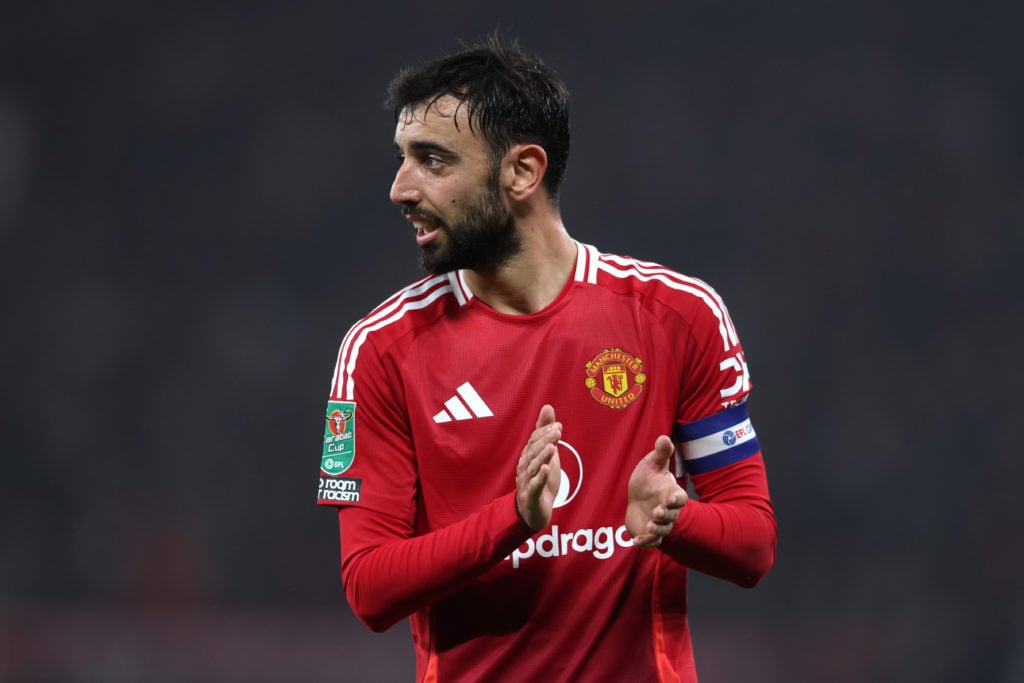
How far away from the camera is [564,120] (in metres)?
2.16

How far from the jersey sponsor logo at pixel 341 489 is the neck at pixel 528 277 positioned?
39 cm

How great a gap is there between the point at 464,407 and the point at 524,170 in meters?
0.42

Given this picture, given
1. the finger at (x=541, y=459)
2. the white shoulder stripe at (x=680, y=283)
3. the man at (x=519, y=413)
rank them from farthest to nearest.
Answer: the white shoulder stripe at (x=680, y=283)
the man at (x=519, y=413)
the finger at (x=541, y=459)

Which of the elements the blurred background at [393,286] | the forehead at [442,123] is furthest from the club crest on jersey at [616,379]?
the blurred background at [393,286]

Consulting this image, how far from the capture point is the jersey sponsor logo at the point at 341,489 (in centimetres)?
198

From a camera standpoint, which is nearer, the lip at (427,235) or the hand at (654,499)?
the hand at (654,499)

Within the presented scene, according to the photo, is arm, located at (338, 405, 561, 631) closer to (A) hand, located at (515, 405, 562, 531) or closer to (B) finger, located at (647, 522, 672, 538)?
(A) hand, located at (515, 405, 562, 531)

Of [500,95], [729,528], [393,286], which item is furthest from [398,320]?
[393,286]

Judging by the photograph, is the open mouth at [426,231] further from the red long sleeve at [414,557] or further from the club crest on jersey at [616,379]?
the red long sleeve at [414,557]

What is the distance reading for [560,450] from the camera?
79.3 inches

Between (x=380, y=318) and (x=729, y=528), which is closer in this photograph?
(x=729, y=528)

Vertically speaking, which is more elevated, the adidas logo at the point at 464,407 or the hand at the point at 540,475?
the adidas logo at the point at 464,407

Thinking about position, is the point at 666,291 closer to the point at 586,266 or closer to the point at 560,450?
the point at 586,266

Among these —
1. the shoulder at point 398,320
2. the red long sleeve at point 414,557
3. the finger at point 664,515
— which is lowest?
the red long sleeve at point 414,557
